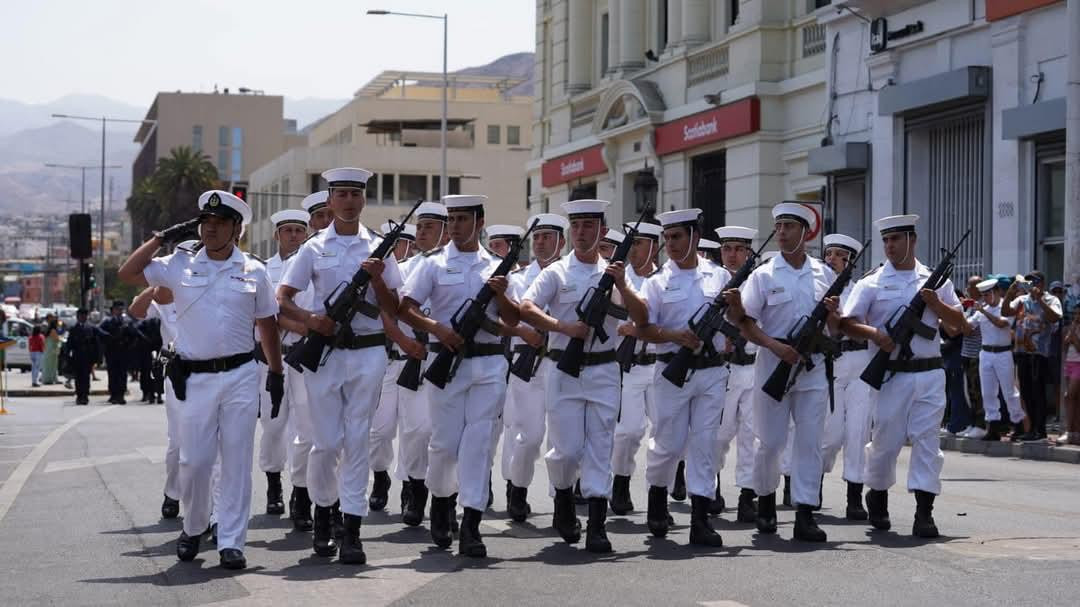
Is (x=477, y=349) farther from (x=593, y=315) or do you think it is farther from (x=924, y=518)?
(x=924, y=518)

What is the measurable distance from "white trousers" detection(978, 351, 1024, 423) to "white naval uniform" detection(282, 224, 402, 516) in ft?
36.4

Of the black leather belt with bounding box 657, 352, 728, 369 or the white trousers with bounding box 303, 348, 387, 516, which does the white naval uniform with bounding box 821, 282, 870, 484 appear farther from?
the white trousers with bounding box 303, 348, 387, 516

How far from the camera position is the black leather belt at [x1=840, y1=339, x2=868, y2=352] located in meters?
12.9

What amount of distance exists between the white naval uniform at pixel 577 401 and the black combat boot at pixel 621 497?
6.14 ft

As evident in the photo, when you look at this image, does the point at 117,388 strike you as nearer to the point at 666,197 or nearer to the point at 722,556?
the point at 666,197

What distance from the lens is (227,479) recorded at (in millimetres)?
9453

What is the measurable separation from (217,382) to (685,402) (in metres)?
2.99

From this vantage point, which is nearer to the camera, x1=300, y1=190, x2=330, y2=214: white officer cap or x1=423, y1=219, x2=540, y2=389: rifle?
x1=423, y1=219, x2=540, y2=389: rifle

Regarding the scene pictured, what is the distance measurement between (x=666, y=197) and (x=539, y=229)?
23701 millimetres

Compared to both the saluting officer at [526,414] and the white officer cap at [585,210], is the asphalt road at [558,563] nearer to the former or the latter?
the saluting officer at [526,414]

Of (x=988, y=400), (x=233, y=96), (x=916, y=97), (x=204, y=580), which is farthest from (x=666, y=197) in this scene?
(x=233, y=96)

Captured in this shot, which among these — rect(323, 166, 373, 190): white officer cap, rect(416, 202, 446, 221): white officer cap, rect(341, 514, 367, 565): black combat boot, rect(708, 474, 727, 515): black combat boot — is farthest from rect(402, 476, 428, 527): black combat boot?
rect(323, 166, 373, 190): white officer cap

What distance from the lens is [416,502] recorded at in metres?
11.5

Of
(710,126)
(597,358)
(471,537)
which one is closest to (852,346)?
(597,358)
